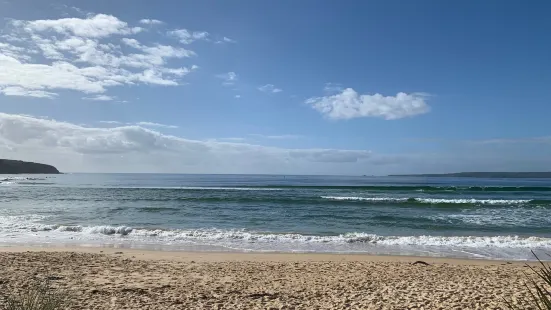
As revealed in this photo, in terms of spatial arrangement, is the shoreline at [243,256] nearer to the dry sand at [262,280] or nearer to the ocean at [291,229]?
the dry sand at [262,280]

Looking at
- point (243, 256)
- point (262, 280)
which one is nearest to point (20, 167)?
point (243, 256)

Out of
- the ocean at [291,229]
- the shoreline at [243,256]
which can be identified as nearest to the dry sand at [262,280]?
the shoreline at [243,256]

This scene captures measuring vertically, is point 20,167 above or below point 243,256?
above

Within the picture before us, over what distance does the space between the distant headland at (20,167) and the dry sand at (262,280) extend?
167 metres

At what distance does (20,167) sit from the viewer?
527 feet

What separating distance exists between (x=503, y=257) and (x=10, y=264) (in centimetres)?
1383

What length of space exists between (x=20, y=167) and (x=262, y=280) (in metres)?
187

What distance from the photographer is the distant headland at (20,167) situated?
149125mm

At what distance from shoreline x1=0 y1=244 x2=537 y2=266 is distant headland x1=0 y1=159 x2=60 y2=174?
537 ft

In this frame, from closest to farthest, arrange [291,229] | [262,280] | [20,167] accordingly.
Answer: [262,280]
[291,229]
[20,167]

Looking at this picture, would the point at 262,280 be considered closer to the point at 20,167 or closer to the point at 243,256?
the point at 243,256

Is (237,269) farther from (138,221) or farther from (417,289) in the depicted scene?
(138,221)

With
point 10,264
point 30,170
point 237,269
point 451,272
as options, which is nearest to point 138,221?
point 10,264

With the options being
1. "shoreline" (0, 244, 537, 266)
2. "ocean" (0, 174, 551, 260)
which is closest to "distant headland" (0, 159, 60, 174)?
"ocean" (0, 174, 551, 260)
